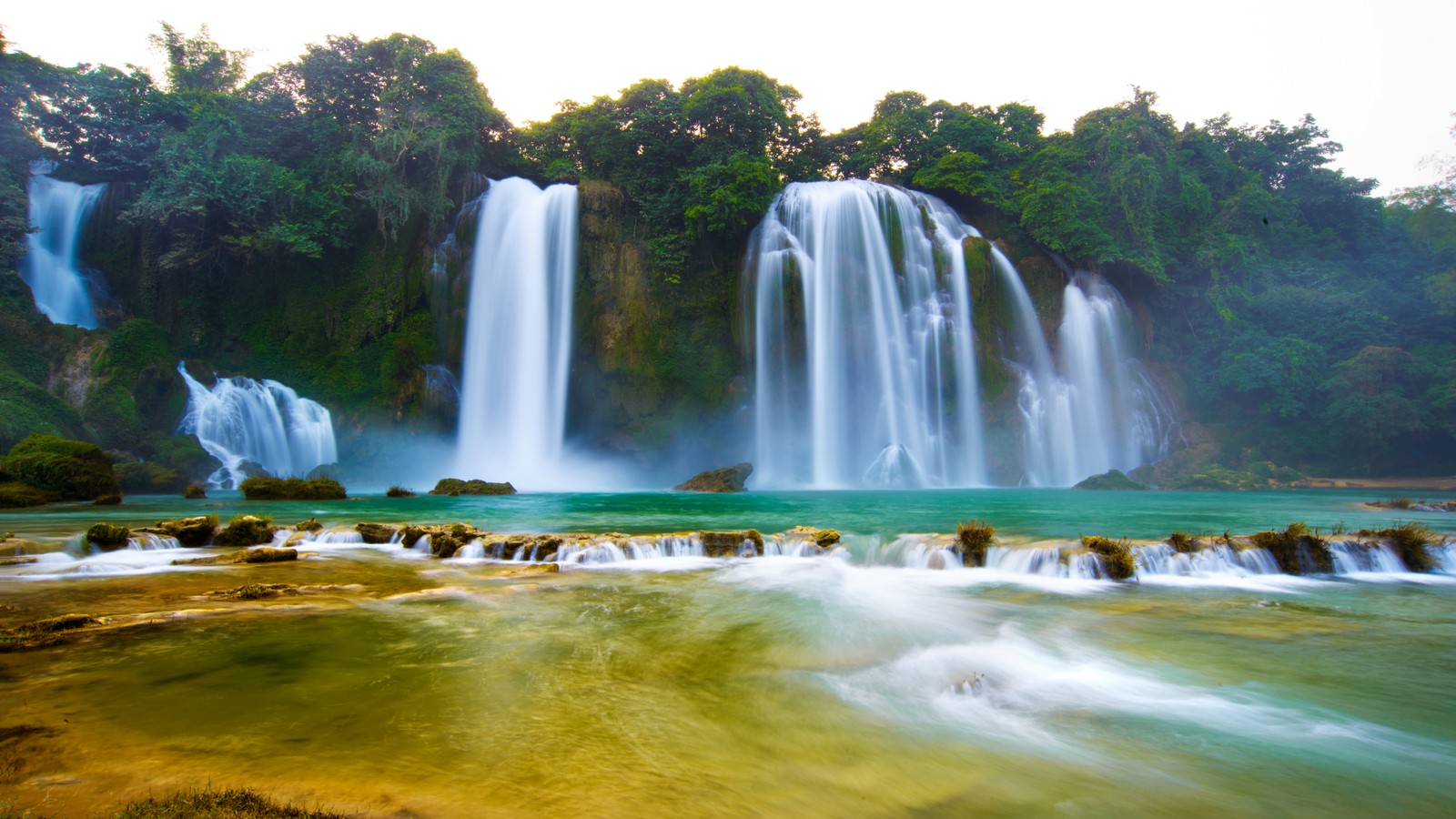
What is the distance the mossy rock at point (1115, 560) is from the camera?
7.54 m

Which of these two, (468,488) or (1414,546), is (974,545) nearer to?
(1414,546)

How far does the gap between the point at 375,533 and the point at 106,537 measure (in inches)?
120

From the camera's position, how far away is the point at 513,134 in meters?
28.5

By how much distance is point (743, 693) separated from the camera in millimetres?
3789

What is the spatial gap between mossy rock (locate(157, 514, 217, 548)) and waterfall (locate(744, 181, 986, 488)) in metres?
18.8

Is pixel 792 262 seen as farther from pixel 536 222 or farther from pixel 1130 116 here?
pixel 1130 116

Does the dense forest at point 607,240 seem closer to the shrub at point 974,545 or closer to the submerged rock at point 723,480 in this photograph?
the submerged rock at point 723,480

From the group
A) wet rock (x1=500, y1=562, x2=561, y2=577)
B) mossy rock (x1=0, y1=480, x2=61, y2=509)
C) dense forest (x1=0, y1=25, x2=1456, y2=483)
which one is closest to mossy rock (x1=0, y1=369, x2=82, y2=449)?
dense forest (x1=0, y1=25, x2=1456, y2=483)

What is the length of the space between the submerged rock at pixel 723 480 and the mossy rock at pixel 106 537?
16.8m

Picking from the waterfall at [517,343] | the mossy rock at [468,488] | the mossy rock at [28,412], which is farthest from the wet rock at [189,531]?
the waterfall at [517,343]

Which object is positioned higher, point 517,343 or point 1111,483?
point 517,343

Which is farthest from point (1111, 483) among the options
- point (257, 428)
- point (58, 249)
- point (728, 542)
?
point (58, 249)

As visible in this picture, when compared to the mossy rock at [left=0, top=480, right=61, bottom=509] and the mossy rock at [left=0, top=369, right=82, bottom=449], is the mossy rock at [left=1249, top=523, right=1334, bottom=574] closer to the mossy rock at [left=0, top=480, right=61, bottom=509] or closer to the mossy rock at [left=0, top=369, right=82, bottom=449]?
the mossy rock at [left=0, top=480, right=61, bottom=509]

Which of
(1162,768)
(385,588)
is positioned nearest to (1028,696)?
(1162,768)
